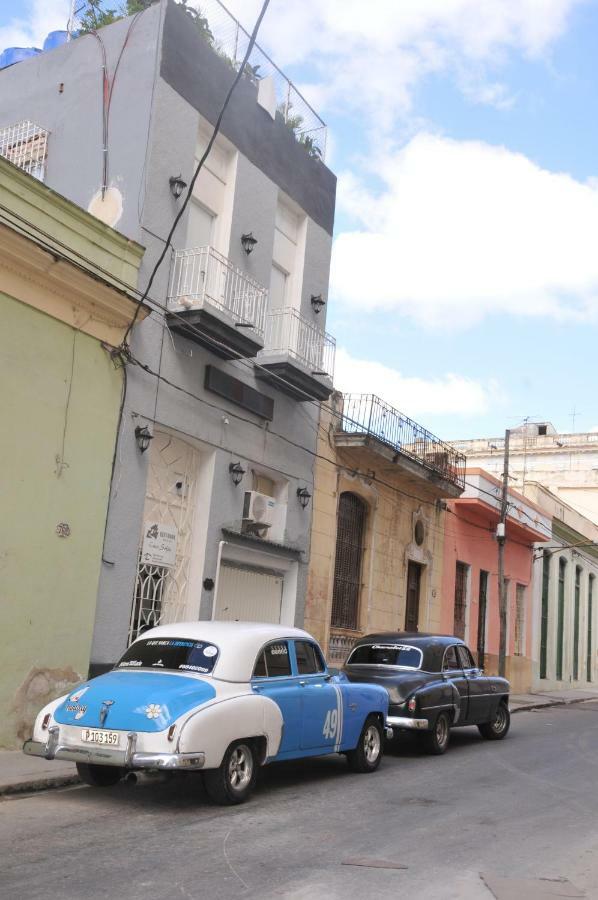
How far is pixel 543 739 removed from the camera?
16.1 meters

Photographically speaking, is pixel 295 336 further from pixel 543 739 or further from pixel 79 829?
pixel 79 829

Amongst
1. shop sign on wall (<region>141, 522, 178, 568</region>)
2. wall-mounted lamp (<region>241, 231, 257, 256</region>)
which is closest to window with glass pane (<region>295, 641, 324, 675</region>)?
shop sign on wall (<region>141, 522, 178, 568</region>)

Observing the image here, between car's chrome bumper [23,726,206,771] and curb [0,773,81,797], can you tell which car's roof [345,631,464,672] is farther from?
car's chrome bumper [23,726,206,771]

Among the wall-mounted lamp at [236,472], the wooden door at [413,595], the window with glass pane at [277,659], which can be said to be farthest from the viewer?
the wooden door at [413,595]

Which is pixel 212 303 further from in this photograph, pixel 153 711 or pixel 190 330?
pixel 153 711

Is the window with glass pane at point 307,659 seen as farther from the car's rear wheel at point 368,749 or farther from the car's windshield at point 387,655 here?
the car's windshield at point 387,655

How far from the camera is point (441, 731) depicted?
1298 centimetres

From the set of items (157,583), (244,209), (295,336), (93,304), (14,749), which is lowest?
(14,749)

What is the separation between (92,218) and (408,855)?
9.32m

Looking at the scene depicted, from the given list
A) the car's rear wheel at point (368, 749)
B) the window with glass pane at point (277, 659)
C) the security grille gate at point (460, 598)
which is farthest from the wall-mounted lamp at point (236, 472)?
the security grille gate at point (460, 598)

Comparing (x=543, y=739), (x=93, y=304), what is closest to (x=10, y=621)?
(x=93, y=304)

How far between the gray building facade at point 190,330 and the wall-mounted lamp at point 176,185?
0.04m

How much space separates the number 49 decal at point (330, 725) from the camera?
9.76 meters

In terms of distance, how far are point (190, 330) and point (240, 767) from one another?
25.4 feet
